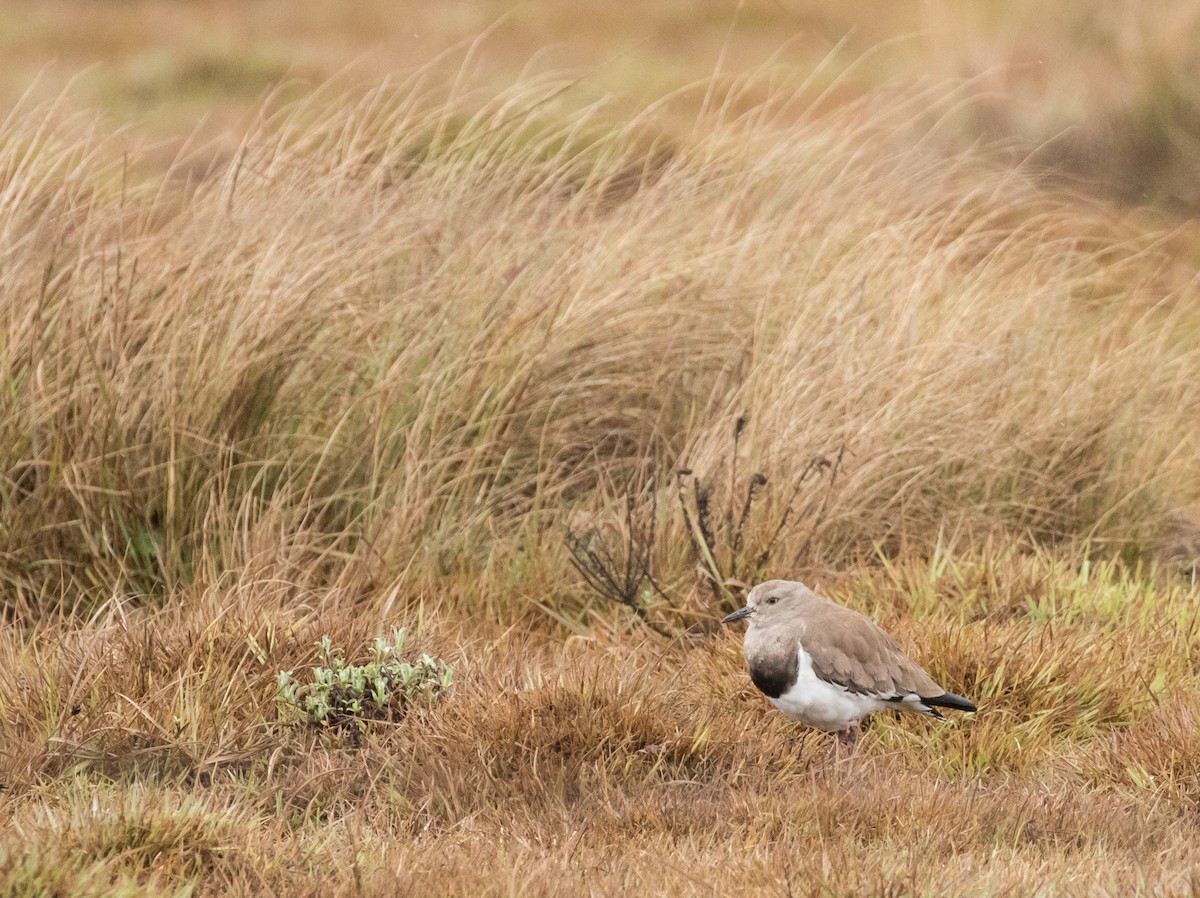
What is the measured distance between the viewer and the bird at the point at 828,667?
368cm

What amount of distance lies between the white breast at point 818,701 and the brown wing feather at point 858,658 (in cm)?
2

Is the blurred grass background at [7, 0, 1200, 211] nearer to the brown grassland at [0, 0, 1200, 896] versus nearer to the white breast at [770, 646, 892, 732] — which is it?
the brown grassland at [0, 0, 1200, 896]

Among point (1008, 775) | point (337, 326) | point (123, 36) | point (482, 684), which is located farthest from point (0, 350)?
point (123, 36)

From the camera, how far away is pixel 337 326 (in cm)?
530

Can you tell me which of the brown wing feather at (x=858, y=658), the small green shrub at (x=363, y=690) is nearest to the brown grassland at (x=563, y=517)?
the small green shrub at (x=363, y=690)

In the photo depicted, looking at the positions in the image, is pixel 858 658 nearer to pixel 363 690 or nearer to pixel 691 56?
pixel 363 690

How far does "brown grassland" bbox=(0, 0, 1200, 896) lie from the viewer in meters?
3.31

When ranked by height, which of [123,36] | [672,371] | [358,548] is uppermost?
[672,371]

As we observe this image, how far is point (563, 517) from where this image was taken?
5.29 metres

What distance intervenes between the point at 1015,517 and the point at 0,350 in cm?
332

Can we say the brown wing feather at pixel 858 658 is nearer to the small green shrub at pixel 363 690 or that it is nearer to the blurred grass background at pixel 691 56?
the small green shrub at pixel 363 690

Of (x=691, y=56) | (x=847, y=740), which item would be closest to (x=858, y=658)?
(x=847, y=740)

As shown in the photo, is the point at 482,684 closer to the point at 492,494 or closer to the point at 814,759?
the point at 814,759

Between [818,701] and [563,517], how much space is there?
176 cm
